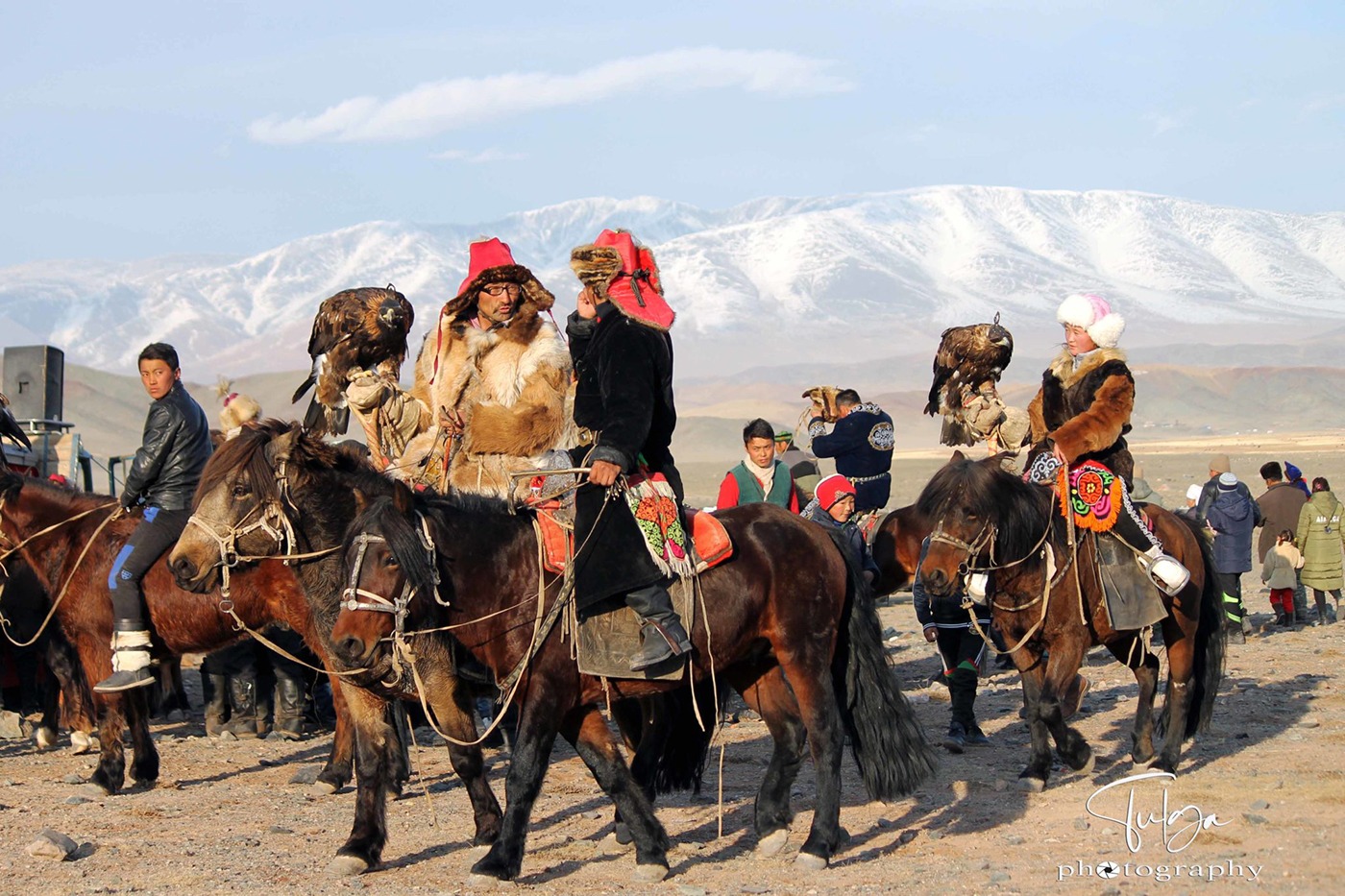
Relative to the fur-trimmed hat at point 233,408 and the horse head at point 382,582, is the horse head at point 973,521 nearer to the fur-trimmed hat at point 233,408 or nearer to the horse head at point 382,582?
the horse head at point 382,582

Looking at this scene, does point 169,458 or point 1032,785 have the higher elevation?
point 169,458

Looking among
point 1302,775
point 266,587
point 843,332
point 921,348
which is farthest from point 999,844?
point 843,332

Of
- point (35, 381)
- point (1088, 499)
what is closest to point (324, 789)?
point (1088, 499)

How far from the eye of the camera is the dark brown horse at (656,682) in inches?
243

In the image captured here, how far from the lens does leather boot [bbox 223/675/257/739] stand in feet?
34.0

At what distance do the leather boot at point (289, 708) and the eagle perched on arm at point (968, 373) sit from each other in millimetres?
4670

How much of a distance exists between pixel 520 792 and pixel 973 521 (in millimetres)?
2986

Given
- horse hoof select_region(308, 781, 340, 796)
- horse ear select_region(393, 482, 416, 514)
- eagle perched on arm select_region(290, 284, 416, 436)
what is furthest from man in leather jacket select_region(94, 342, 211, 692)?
horse ear select_region(393, 482, 416, 514)

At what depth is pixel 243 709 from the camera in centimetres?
1043

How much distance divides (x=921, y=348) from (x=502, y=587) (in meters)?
150

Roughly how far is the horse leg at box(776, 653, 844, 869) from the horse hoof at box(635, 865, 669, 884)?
0.62 metres

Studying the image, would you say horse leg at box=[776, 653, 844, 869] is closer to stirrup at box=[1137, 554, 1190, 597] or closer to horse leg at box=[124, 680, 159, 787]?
stirrup at box=[1137, 554, 1190, 597]

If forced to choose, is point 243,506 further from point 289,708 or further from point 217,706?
point 217,706

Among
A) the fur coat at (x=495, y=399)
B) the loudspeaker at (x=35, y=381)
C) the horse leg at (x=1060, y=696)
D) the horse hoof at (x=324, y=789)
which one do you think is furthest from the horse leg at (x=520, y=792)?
the loudspeaker at (x=35, y=381)
